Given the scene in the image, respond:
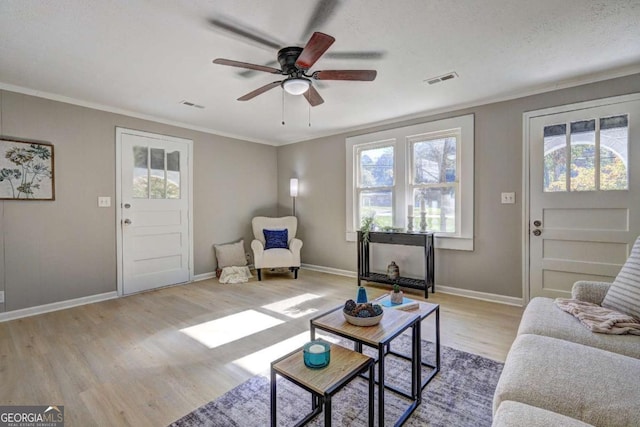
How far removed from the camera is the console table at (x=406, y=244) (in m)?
3.67

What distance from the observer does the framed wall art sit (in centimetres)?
294

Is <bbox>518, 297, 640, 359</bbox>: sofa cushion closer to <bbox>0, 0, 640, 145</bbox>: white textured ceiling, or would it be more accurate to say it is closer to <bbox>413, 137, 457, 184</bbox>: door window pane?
<bbox>0, 0, 640, 145</bbox>: white textured ceiling

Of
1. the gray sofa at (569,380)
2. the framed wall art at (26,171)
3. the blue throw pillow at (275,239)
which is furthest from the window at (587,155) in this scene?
the framed wall art at (26,171)

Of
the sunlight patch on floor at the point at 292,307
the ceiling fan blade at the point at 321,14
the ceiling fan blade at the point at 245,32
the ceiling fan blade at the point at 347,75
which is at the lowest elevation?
the sunlight patch on floor at the point at 292,307

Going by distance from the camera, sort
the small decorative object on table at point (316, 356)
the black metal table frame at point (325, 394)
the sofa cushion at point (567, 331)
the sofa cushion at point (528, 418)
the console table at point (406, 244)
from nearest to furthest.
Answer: the sofa cushion at point (528, 418), the black metal table frame at point (325, 394), the small decorative object on table at point (316, 356), the sofa cushion at point (567, 331), the console table at point (406, 244)

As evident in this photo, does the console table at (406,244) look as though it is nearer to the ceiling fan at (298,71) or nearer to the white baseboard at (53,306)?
the ceiling fan at (298,71)

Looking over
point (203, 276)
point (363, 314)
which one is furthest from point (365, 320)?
point (203, 276)

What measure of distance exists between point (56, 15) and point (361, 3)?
6.29ft

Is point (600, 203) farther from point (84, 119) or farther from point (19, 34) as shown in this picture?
point (84, 119)

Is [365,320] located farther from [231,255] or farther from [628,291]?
[231,255]

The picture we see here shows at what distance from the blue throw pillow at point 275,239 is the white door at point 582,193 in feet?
10.7

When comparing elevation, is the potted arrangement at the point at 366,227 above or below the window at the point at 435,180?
below

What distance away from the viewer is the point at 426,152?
3947 millimetres

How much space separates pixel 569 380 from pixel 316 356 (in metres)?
0.99
